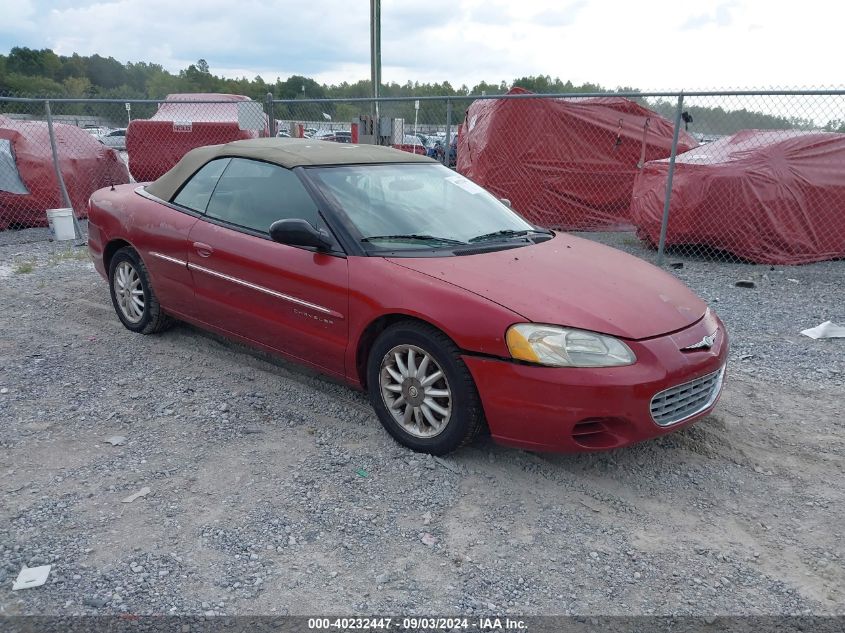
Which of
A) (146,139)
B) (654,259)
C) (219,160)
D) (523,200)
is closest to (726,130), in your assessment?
(654,259)

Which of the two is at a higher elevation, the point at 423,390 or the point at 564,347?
the point at 564,347

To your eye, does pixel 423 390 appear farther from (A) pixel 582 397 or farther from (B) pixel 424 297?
(A) pixel 582 397

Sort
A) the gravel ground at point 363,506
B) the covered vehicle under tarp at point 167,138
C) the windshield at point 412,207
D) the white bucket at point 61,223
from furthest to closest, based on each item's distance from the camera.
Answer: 1. the covered vehicle under tarp at point 167,138
2. the white bucket at point 61,223
3. the windshield at point 412,207
4. the gravel ground at point 363,506

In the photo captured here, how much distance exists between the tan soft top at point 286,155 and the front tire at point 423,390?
139cm

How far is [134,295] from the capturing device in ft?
17.0

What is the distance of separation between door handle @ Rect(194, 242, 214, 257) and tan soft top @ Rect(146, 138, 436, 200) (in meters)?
0.65

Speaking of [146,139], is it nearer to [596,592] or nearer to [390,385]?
[390,385]

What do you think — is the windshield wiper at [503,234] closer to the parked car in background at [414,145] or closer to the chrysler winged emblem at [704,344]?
the chrysler winged emblem at [704,344]

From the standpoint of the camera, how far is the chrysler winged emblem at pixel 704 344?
3.28 metres

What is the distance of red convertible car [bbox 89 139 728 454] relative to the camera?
309 centimetres

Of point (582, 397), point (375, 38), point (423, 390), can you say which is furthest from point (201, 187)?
Result: point (375, 38)

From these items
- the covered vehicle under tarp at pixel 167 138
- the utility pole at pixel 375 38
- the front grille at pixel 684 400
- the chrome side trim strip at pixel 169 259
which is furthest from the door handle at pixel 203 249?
the covered vehicle under tarp at pixel 167 138

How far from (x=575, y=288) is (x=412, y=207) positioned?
1168mm

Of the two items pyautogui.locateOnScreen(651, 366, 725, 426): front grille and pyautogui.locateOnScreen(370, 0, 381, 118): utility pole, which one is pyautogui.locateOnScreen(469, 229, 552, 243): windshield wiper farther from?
pyautogui.locateOnScreen(370, 0, 381, 118): utility pole
